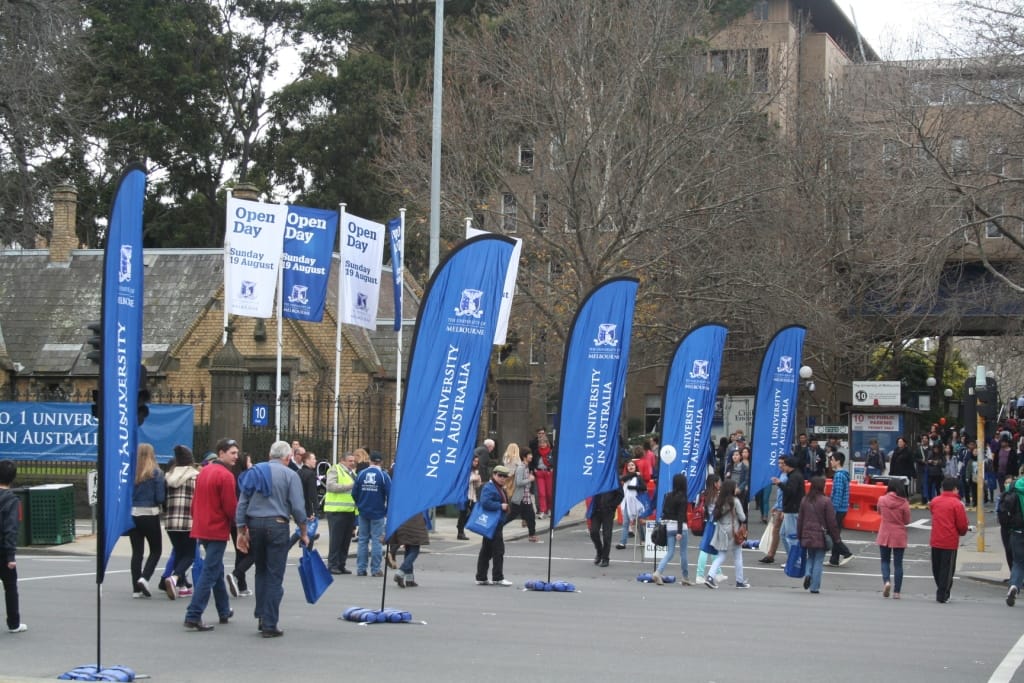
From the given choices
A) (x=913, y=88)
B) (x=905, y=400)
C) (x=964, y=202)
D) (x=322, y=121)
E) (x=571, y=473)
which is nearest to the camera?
(x=571, y=473)

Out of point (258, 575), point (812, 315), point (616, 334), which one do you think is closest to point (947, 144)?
point (812, 315)

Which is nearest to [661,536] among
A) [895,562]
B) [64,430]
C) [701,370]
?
[895,562]

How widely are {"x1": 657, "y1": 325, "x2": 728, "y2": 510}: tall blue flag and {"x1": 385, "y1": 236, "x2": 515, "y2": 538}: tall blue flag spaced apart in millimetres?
6192

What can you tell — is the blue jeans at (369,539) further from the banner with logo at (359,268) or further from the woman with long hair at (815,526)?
the banner with logo at (359,268)

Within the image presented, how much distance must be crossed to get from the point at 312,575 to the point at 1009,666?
20.2ft

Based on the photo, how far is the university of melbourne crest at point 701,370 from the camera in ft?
68.9

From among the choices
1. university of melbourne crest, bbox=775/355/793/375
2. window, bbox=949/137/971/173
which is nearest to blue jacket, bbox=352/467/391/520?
university of melbourne crest, bbox=775/355/793/375

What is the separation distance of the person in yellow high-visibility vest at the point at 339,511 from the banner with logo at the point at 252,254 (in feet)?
25.0

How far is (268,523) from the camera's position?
1205cm

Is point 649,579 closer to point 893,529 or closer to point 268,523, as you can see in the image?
point 893,529

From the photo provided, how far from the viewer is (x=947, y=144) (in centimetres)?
3123

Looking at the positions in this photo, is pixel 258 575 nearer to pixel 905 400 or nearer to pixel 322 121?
pixel 322 121

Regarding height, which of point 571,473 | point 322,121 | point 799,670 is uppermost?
point 322,121

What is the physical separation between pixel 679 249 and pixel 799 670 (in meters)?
22.1
